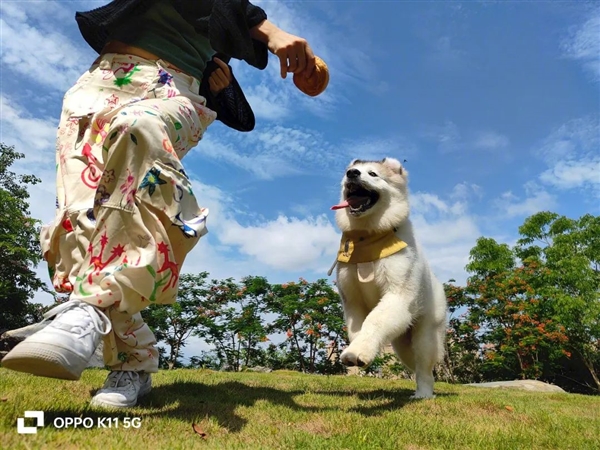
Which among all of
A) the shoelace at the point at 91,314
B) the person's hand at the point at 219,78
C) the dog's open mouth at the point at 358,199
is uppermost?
the person's hand at the point at 219,78

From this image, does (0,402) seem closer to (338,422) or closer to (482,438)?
(338,422)

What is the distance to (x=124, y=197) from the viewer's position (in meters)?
1.91

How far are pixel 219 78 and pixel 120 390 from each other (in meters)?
1.98

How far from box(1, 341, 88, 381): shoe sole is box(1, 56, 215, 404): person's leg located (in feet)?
1.01

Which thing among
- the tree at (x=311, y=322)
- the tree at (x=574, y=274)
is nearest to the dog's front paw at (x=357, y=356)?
the tree at (x=311, y=322)

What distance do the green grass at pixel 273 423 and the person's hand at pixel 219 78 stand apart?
6.56 ft

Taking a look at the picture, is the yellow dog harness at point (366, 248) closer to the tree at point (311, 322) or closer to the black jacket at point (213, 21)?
the black jacket at point (213, 21)

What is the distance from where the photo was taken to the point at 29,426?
5.19 feet

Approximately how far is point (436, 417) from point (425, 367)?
4.50ft

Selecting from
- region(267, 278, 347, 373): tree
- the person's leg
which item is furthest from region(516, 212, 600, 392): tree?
the person's leg

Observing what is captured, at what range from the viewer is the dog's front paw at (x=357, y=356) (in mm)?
2744

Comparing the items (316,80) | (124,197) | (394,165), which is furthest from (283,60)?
(394,165)

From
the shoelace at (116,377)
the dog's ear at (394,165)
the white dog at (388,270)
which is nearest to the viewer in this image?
the shoelace at (116,377)

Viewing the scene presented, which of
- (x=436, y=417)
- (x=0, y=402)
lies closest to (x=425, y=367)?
(x=436, y=417)
